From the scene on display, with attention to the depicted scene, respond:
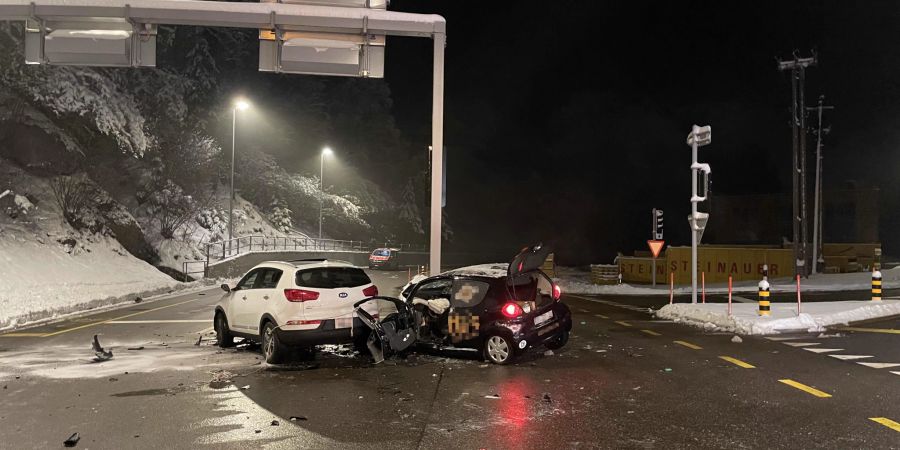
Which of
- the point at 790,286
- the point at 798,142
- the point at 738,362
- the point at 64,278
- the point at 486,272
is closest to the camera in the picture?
the point at 738,362

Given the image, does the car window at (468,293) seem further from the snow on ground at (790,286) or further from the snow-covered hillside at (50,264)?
the snow on ground at (790,286)

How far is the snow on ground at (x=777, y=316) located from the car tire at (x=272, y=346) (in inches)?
358

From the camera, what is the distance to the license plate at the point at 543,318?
9193mm

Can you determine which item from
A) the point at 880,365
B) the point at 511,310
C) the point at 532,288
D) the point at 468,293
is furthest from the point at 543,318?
the point at 880,365

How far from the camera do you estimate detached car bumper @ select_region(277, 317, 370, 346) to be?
884cm

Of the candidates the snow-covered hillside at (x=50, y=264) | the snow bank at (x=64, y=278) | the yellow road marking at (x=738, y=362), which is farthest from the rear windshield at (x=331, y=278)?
the snow-covered hillside at (x=50, y=264)

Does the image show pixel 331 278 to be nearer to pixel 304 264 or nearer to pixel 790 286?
pixel 304 264

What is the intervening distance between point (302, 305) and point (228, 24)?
6.20 metres

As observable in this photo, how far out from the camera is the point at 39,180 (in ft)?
89.7

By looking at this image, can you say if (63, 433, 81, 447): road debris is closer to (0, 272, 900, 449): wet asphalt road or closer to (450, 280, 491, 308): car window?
(0, 272, 900, 449): wet asphalt road

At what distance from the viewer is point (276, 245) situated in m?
46.0

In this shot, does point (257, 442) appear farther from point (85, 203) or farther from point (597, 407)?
point (85, 203)

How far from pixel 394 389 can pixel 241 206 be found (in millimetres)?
44951

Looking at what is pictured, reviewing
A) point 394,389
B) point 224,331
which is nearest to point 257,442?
point 394,389
